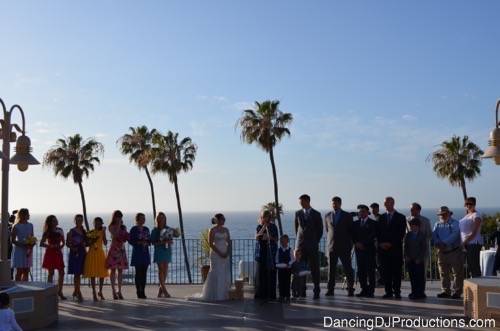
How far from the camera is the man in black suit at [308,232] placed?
41.0 ft

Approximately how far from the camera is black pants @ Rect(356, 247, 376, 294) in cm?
1259

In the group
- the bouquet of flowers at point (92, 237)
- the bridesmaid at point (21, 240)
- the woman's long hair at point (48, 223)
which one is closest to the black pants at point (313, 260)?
the bouquet of flowers at point (92, 237)

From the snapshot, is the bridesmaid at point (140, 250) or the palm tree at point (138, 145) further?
the palm tree at point (138, 145)

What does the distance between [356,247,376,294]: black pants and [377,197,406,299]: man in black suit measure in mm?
206

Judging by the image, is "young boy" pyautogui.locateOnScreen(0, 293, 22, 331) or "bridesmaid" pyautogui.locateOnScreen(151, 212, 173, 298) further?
"bridesmaid" pyautogui.locateOnScreen(151, 212, 173, 298)

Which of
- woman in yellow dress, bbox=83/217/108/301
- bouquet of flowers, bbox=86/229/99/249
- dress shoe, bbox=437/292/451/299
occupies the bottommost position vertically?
dress shoe, bbox=437/292/451/299

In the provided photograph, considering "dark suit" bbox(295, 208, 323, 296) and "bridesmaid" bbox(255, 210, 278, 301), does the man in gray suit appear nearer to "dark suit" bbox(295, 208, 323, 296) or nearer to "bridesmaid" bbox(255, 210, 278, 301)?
"dark suit" bbox(295, 208, 323, 296)

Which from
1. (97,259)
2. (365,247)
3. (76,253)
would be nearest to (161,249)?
(97,259)

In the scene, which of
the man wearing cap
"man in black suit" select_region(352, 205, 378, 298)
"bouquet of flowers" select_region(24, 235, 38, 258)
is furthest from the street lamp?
"bouquet of flowers" select_region(24, 235, 38, 258)

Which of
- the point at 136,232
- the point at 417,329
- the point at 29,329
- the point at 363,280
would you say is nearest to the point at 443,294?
the point at 363,280

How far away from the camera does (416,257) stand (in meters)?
12.4

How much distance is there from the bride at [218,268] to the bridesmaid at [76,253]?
Result: 2.35 m

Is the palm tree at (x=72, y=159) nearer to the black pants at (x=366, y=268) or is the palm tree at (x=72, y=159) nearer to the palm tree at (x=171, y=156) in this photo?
the palm tree at (x=171, y=156)

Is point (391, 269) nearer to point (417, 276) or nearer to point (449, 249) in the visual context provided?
point (417, 276)
